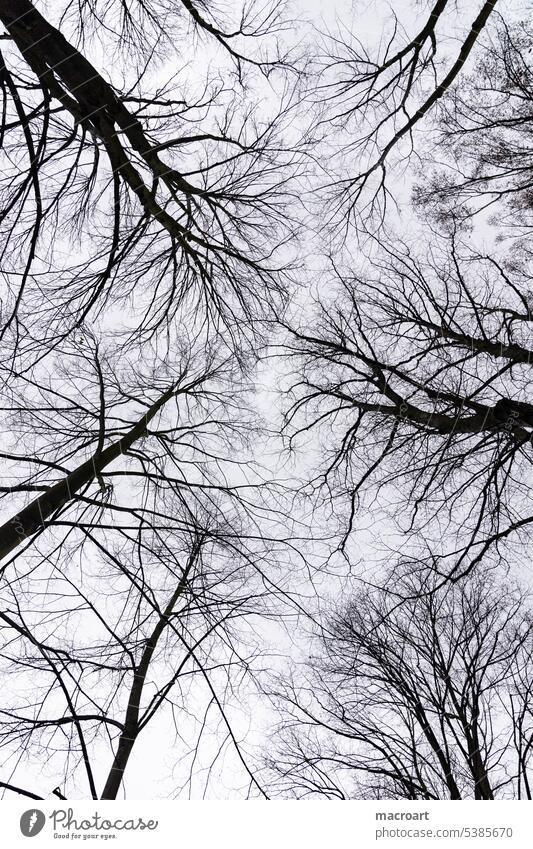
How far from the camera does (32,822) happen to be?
10.3ft

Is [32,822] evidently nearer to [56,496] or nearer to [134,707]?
[134,707]

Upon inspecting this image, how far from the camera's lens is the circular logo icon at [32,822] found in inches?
122

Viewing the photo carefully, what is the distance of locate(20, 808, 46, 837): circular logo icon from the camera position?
10.2 ft

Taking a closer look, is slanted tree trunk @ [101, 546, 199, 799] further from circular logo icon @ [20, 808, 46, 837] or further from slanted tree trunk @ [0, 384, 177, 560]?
slanted tree trunk @ [0, 384, 177, 560]

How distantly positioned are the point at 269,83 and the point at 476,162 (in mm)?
1902

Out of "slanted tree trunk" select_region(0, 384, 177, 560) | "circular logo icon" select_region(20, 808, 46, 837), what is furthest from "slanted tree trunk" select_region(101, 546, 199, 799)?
"slanted tree trunk" select_region(0, 384, 177, 560)

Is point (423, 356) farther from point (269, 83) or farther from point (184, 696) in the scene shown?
point (184, 696)

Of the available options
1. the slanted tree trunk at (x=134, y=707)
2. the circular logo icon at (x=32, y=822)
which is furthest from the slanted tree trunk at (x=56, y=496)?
the circular logo icon at (x=32, y=822)

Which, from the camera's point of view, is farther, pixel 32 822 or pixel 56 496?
pixel 56 496

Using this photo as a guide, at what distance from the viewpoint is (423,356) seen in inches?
171

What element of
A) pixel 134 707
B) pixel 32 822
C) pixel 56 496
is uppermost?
pixel 56 496

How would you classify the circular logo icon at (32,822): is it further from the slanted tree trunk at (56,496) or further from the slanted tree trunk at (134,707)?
the slanted tree trunk at (56,496)

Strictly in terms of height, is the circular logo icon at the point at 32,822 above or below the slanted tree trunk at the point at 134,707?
below

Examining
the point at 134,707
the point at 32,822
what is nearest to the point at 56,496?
the point at 134,707
